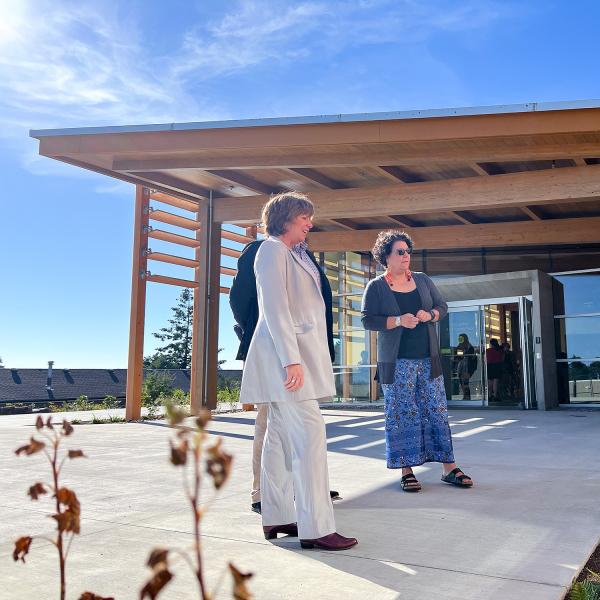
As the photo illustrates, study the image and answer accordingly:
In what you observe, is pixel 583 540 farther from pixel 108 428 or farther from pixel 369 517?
pixel 108 428

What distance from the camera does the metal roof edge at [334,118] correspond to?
27.0ft

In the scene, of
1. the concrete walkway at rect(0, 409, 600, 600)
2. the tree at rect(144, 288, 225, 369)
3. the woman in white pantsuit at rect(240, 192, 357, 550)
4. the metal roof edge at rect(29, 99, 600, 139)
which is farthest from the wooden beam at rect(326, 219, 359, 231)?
the tree at rect(144, 288, 225, 369)

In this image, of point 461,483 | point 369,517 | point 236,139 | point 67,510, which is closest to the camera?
point 67,510

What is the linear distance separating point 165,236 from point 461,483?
9.53 metres

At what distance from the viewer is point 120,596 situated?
7.81 ft

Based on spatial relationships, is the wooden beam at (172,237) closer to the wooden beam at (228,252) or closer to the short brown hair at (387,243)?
the wooden beam at (228,252)

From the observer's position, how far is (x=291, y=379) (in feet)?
9.80

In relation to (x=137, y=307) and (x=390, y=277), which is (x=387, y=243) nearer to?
(x=390, y=277)

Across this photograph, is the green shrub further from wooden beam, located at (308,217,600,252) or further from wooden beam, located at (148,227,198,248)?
wooden beam, located at (308,217,600,252)

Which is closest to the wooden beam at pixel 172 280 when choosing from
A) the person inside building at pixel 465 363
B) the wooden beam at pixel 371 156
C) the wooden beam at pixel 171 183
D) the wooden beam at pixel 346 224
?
the wooden beam at pixel 171 183

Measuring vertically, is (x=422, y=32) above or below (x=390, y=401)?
above

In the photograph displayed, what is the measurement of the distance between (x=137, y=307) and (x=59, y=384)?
12.5m

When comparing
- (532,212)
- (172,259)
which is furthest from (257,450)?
(532,212)

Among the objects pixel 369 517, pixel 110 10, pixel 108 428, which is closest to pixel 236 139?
pixel 110 10
